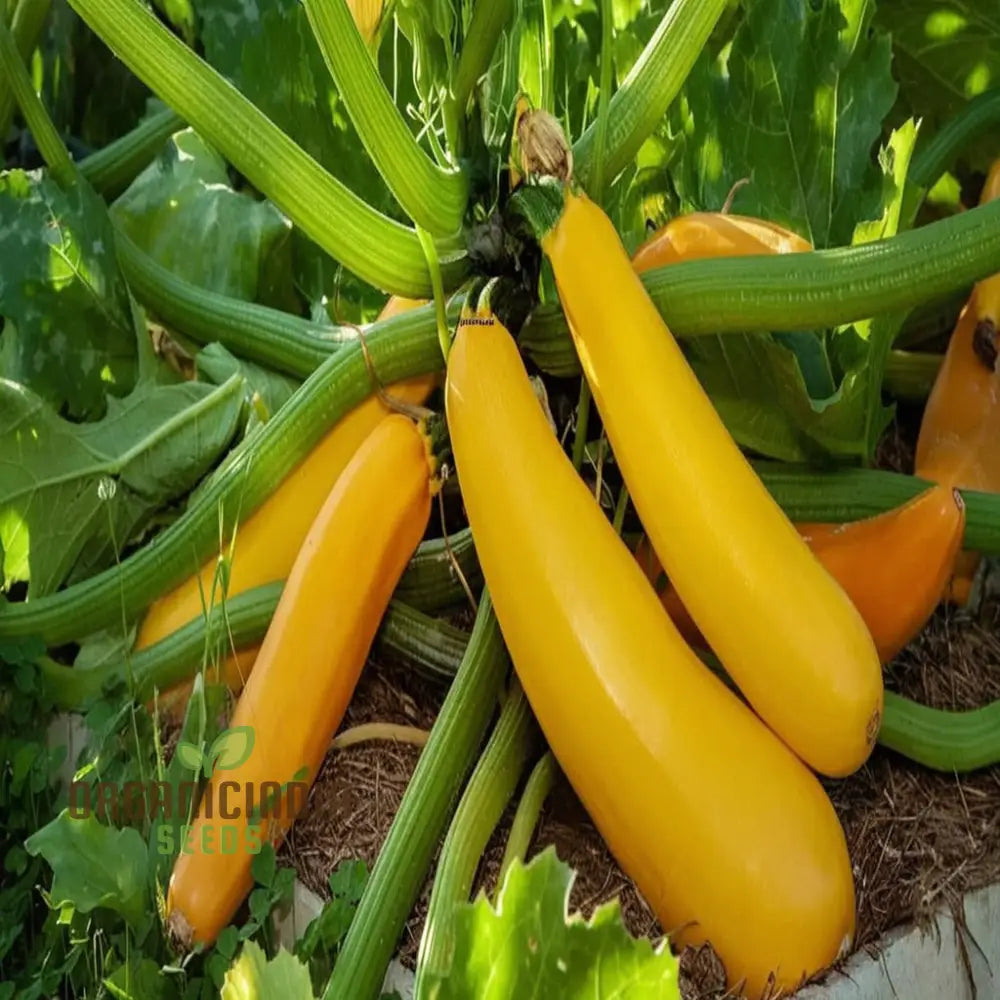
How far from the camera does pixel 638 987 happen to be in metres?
0.72

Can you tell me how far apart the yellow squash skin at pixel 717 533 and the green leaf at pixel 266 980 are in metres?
0.38

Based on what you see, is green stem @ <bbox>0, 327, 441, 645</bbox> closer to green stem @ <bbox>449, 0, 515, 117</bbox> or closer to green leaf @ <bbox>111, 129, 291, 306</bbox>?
green stem @ <bbox>449, 0, 515, 117</bbox>

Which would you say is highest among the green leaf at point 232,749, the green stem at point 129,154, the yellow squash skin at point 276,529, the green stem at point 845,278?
the green stem at point 845,278

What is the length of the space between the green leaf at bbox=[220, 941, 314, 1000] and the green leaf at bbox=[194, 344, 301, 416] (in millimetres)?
615

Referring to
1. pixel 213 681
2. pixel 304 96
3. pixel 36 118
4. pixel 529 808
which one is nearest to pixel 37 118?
pixel 36 118

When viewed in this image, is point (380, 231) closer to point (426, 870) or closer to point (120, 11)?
point (120, 11)

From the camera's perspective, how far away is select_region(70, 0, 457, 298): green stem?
40.9 inches

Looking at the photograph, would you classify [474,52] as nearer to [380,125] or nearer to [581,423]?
[380,125]

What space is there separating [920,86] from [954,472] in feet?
1.61

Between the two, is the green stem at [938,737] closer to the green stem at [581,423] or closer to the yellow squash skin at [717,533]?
the yellow squash skin at [717,533]

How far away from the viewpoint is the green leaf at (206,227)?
1.46 meters

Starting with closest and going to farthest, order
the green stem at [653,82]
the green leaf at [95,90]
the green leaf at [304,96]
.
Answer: the green stem at [653,82] < the green leaf at [304,96] < the green leaf at [95,90]

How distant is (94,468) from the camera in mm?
1269

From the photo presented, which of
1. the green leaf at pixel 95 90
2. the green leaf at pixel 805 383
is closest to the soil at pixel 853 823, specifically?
the green leaf at pixel 805 383
